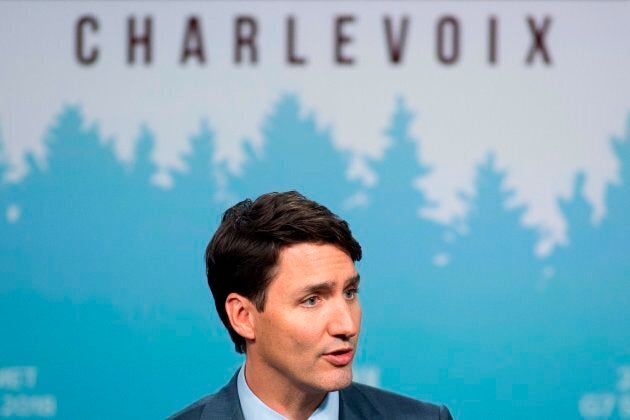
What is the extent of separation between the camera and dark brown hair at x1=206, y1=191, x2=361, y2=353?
194cm

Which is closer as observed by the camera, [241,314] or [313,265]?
[313,265]

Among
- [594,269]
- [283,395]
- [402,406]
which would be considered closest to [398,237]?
[594,269]

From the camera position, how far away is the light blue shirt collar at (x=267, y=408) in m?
1.99

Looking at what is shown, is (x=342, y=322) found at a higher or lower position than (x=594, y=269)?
lower

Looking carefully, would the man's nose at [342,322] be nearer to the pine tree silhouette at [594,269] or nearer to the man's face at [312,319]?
the man's face at [312,319]

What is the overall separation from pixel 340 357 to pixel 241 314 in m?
0.24

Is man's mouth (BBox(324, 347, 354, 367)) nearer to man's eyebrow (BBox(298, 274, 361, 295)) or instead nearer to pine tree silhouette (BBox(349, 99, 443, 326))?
man's eyebrow (BBox(298, 274, 361, 295))

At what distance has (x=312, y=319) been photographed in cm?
189

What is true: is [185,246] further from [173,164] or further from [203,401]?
[203,401]

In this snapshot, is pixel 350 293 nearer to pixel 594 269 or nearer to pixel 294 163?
pixel 294 163

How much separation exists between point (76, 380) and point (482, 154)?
148cm

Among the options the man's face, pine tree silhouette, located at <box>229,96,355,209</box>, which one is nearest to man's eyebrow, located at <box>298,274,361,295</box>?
the man's face

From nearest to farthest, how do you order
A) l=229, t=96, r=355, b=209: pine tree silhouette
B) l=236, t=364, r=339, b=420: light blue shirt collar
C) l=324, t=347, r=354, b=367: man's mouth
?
1. l=324, t=347, r=354, b=367: man's mouth
2. l=236, t=364, r=339, b=420: light blue shirt collar
3. l=229, t=96, r=355, b=209: pine tree silhouette

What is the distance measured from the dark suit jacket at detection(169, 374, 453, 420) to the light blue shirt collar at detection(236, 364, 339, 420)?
0.01 metres
